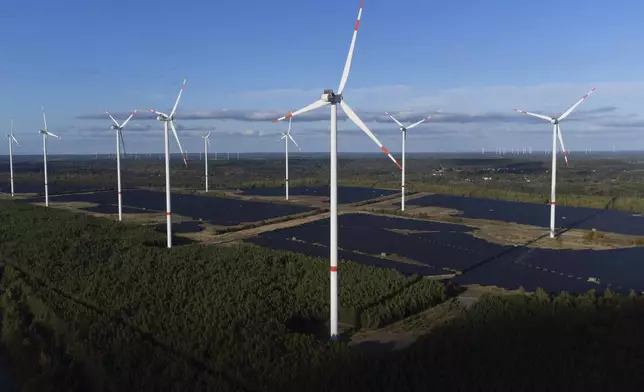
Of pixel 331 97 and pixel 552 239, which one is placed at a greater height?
pixel 331 97

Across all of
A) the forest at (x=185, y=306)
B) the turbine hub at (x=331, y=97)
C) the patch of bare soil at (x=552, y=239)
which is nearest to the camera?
the forest at (x=185, y=306)

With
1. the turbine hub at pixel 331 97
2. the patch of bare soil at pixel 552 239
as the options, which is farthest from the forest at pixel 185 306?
the patch of bare soil at pixel 552 239

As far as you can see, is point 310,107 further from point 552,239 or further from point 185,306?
point 552,239

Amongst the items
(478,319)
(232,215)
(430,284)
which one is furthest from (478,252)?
(232,215)

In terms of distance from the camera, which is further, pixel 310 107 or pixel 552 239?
pixel 552 239

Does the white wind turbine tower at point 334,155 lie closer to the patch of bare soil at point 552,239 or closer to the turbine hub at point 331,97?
the turbine hub at point 331,97

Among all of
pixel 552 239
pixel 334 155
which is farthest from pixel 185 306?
pixel 552 239

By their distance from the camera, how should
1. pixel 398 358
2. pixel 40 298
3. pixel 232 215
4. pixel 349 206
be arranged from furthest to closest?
pixel 349 206
pixel 232 215
pixel 40 298
pixel 398 358

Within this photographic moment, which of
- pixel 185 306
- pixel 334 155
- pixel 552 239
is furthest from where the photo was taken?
pixel 552 239

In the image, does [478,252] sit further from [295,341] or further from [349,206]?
[349,206]

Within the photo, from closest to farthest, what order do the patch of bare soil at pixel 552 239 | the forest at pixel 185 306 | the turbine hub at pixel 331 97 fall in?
1. the forest at pixel 185 306
2. the turbine hub at pixel 331 97
3. the patch of bare soil at pixel 552 239

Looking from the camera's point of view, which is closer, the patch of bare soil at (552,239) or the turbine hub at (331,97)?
the turbine hub at (331,97)
